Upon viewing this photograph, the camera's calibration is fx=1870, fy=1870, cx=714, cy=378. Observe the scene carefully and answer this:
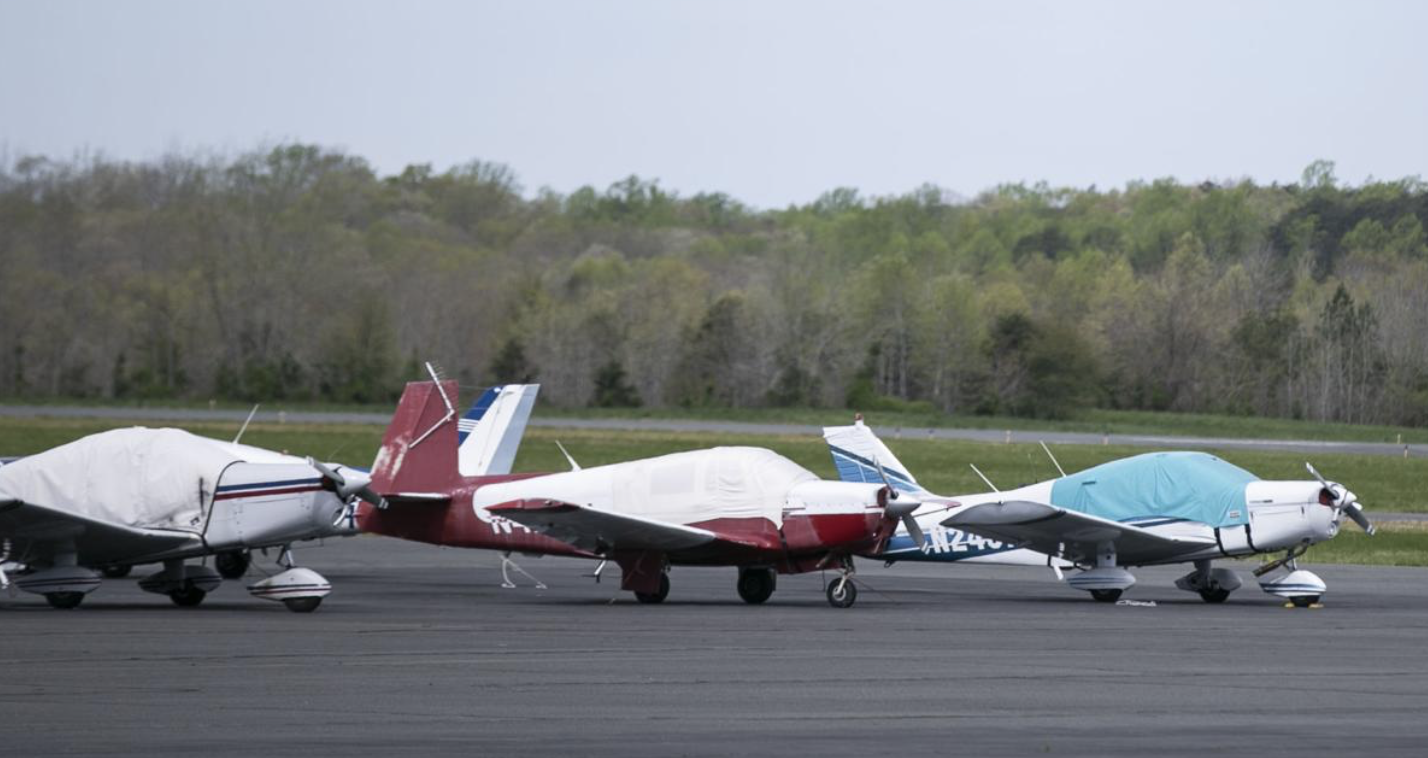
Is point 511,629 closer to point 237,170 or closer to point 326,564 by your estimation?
point 326,564

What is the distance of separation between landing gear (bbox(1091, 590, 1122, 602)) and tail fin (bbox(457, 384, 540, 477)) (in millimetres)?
7726

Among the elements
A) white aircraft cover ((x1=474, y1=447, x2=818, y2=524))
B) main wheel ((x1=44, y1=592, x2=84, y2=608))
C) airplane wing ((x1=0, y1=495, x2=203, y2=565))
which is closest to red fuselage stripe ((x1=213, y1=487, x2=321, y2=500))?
airplane wing ((x1=0, y1=495, x2=203, y2=565))

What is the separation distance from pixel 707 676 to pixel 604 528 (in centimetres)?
662

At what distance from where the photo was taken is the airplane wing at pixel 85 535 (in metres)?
16.6

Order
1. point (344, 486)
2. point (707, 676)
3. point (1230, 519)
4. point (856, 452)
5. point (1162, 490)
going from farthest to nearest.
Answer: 1. point (856, 452)
2. point (1162, 490)
3. point (1230, 519)
4. point (344, 486)
5. point (707, 676)

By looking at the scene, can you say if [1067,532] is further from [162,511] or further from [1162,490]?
[162,511]

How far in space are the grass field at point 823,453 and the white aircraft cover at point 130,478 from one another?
2255 centimetres

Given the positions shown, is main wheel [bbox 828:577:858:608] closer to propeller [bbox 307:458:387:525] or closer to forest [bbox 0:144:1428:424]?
propeller [bbox 307:458:387:525]

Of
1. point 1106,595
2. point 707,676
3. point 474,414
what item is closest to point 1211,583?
point 1106,595

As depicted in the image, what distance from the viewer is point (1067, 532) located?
19.5 meters

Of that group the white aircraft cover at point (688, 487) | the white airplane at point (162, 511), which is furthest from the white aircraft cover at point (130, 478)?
the white aircraft cover at point (688, 487)

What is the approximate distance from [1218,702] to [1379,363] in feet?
173

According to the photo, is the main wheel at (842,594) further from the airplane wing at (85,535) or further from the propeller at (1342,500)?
the airplane wing at (85,535)

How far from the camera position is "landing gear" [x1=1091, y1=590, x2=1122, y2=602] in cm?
1939
